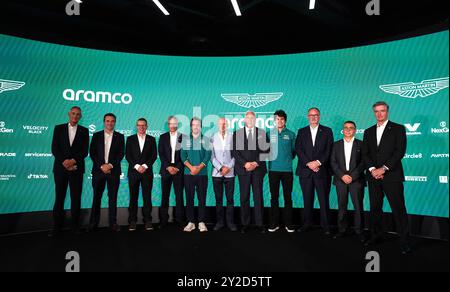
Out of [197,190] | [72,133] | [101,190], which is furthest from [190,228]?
[72,133]

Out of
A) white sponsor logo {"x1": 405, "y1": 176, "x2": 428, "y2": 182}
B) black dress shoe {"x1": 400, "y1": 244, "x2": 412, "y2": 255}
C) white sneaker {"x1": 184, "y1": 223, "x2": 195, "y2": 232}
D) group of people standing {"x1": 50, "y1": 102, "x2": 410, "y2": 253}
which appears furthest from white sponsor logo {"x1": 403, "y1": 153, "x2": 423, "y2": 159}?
white sneaker {"x1": 184, "y1": 223, "x2": 195, "y2": 232}

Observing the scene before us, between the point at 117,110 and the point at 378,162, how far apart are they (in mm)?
4321

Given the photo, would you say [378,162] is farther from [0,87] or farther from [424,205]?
[0,87]

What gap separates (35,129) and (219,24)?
359 centimetres

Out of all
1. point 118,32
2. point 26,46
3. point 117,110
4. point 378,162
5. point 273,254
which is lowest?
point 273,254

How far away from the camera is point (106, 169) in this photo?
4.66 meters

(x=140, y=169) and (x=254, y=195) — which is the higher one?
(x=140, y=169)

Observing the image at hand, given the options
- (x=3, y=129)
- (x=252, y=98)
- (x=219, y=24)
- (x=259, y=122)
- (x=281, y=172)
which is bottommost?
(x=281, y=172)

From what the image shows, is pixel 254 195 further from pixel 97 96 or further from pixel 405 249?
pixel 97 96

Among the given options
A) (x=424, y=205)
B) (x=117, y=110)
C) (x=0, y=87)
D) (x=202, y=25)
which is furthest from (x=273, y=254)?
(x=0, y=87)

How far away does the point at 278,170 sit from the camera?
4.70 metres

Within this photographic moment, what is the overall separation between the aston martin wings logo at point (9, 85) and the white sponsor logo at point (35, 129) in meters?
0.60

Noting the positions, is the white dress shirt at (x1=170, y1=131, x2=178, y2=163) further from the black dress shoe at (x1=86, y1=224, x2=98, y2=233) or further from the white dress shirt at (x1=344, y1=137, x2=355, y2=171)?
the white dress shirt at (x1=344, y1=137, x2=355, y2=171)
